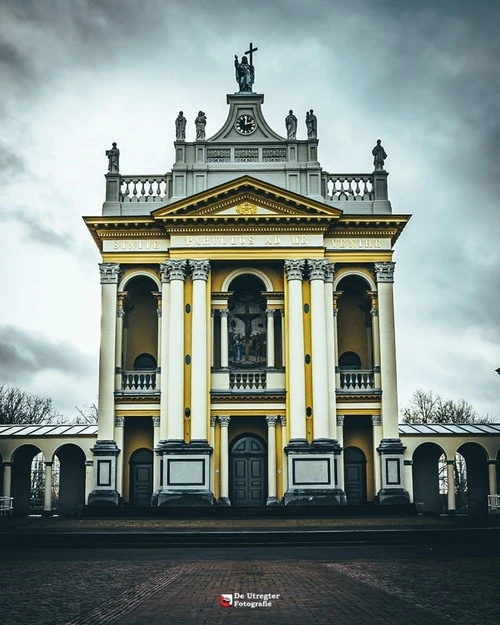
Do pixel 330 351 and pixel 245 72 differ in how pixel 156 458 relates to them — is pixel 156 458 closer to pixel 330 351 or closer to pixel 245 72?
pixel 330 351

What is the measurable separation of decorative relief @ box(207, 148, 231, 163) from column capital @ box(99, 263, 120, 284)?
731 centimetres

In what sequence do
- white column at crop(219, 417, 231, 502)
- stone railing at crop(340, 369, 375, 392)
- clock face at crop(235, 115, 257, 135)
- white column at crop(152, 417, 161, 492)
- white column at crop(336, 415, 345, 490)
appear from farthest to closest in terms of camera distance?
clock face at crop(235, 115, 257, 135) < stone railing at crop(340, 369, 375, 392) < white column at crop(219, 417, 231, 502) < white column at crop(152, 417, 161, 492) < white column at crop(336, 415, 345, 490)

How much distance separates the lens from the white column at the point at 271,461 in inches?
1614

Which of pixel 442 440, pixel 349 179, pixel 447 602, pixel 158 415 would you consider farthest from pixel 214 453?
pixel 447 602

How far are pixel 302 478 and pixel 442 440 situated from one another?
26.7ft

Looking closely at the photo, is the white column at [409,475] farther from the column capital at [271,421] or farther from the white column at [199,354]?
the white column at [199,354]

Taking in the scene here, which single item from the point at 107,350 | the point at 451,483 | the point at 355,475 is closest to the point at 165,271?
the point at 107,350

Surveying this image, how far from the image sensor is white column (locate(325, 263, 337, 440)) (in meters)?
41.3

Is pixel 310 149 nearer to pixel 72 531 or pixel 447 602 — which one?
pixel 72 531

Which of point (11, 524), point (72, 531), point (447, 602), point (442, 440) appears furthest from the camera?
point (442, 440)

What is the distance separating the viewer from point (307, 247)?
139 ft

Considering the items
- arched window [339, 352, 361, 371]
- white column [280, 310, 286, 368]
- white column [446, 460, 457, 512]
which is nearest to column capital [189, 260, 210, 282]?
white column [280, 310, 286, 368]

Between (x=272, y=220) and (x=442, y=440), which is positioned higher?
(x=272, y=220)

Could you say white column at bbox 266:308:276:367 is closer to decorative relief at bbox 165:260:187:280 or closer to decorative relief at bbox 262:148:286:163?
decorative relief at bbox 165:260:187:280
